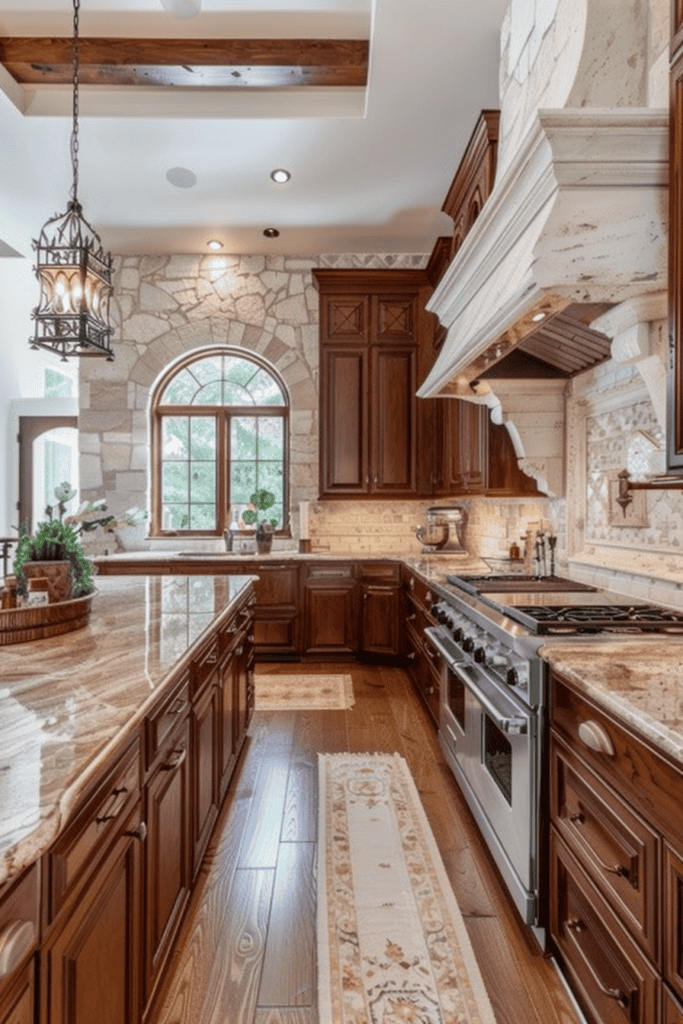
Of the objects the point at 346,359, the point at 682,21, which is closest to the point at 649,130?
the point at 682,21

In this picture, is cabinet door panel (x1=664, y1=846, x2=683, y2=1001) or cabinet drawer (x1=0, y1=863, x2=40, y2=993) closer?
cabinet drawer (x1=0, y1=863, x2=40, y2=993)

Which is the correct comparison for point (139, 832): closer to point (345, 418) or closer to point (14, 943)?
point (14, 943)

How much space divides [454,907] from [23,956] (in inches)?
63.3

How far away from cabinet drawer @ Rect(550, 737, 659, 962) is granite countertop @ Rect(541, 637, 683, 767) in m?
0.21

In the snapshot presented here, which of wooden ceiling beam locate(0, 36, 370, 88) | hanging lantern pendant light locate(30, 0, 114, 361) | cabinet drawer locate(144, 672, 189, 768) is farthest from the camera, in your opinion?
wooden ceiling beam locate(0, 36, 370, 88)

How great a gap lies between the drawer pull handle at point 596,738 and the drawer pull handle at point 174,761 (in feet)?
3.32

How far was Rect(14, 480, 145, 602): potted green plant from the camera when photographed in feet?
6.90

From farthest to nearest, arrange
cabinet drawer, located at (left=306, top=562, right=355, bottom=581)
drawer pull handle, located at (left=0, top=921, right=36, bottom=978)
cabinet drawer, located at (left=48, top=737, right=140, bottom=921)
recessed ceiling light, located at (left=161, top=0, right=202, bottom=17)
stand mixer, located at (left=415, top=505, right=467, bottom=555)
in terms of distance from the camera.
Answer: cabinet drawer, located at (left=306, top=562, right=355, bottom=581), stand mixer, located at (left=415, top=505, right=467, bottom=555), recessed ceiling light, located at (left=161, top=0, right=202, bottom=17), cabinet drawer, located at (left=48, top=737, right=140, bottom=921), drawer pull handle, located at (left=0, top=921, right=36, bottom=978)

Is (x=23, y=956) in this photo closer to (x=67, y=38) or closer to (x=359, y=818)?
(x=359, y=818)

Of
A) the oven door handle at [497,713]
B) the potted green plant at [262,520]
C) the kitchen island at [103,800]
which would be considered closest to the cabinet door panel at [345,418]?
the potted green plant at [262,520]

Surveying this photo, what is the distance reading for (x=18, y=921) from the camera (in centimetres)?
83

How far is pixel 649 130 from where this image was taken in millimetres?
1797

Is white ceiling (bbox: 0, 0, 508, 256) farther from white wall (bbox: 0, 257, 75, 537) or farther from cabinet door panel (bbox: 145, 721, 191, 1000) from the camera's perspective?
cabinet door panel (bbox: 145, 721, 191, 1000)

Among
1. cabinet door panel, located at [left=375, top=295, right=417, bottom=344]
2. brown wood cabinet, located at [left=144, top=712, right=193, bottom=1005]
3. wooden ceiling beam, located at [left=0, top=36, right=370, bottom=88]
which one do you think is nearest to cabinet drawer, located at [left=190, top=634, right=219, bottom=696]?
brown wood cabinet, located at [left=144, top=712, right=193, bottom=1005]
